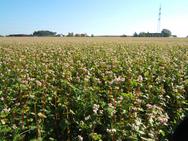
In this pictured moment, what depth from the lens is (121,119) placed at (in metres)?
5.86

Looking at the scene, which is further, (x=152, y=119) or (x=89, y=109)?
(x=89, y=109)

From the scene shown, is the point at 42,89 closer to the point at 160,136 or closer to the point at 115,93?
the point at 115,93

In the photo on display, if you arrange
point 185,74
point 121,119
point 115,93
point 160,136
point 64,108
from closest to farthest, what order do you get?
1. point 121,119
2. point 160,136
3. point 64,108
4. point 115,93
5. point 185,74

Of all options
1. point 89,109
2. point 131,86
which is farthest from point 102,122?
point 131,86

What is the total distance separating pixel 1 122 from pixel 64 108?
1.53 meters

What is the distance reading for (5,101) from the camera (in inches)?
268

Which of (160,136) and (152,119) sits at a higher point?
(152,119)

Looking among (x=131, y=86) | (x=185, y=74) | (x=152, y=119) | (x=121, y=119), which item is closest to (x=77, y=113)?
(x=121, y=119)

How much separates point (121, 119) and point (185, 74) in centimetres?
539

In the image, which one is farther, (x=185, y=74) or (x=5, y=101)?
(x=185, y=74)

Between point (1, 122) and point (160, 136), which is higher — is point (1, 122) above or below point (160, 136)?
above

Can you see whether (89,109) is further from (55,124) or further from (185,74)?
(185,74)

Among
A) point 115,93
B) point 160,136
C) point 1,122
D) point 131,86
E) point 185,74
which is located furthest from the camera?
point 185,74

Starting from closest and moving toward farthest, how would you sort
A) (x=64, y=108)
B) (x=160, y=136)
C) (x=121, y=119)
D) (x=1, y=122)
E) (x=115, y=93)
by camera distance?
(x=1, y=122)
(x=121, y=119)
(x=160, y=136)
(x=64, y=108)
(x=115, y=93)
